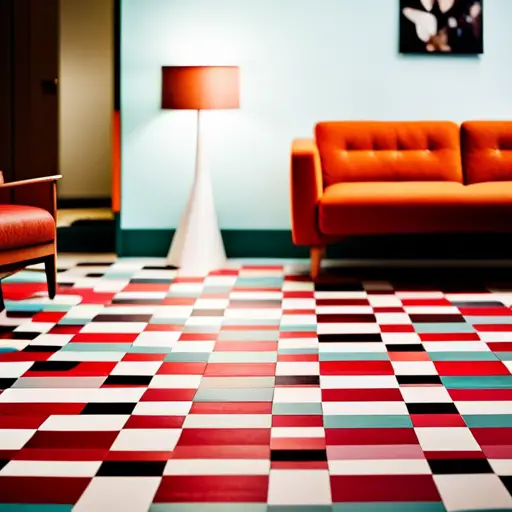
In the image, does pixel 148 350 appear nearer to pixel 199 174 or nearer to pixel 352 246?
pixel 199 174

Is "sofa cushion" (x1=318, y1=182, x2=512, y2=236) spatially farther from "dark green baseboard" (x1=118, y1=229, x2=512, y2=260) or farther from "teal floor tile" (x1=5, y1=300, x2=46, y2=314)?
"teal floor tile" (x1=5, y1=300, x2=46, y2=314)

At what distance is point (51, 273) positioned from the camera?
14.8 feet

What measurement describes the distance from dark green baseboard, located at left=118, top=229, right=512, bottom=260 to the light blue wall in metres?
0.30

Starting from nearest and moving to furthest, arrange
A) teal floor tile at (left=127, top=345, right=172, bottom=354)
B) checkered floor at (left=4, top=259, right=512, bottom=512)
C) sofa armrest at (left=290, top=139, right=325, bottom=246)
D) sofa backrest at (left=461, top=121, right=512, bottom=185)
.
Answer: checkered floor at (left=4, top=259, right=512, bottom=512) < teal floor tile at (left=127, top=345, right=172, bottom=354) < sofa armrest at (left=290, top=139, right=325, bottom=246) < sofa backrest at (left=461, top=121, right=512, bottom=185)

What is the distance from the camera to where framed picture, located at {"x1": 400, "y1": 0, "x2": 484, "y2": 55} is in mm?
5699

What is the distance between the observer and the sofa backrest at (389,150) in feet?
17.8

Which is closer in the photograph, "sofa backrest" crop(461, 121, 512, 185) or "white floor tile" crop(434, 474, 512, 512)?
"white floor tile" crop(434, 474, 512, 512)

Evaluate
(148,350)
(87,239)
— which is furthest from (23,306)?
(87,239)

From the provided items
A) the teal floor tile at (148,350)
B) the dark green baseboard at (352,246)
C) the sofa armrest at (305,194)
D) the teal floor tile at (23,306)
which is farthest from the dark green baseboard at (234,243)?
the teal floor tile at (148,350)

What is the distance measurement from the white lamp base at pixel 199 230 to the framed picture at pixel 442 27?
1403 millimetres

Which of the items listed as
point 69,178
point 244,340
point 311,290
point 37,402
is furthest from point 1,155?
point 37,402

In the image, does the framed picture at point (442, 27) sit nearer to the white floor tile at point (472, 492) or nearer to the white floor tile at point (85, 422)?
the white floor tile at point (85, 422)

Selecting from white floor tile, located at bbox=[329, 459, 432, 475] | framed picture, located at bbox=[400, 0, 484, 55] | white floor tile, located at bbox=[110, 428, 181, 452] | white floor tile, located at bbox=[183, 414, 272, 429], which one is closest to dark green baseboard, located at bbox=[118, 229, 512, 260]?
framed picture, located at bbox=[400, 0, 484, 55]

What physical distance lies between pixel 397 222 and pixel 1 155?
3.35 m
